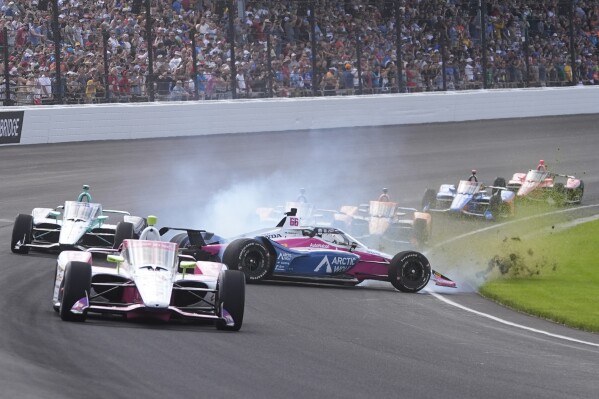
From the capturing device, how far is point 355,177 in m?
26.8

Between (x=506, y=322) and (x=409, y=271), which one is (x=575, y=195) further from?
(x=506, y=322)

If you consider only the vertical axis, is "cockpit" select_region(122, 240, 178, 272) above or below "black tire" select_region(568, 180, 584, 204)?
below

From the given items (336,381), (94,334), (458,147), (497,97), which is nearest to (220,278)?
(94,334)

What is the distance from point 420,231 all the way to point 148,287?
839 centimetres

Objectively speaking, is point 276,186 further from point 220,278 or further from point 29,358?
point 29,358

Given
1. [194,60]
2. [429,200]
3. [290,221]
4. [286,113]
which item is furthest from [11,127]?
[290,221]

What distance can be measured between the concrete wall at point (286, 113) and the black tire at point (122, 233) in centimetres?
1168

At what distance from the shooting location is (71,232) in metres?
16.5

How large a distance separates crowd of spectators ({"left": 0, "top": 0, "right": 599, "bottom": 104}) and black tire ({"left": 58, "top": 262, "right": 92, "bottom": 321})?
16515mm

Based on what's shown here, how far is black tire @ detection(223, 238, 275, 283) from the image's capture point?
49.6 feet

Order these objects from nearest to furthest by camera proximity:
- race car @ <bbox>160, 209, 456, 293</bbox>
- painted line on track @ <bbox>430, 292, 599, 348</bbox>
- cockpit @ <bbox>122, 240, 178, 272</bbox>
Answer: cockpit @ <bbox>122, 240, 178, 272</bbox> → painted line on track @ <bbox>430, 292, 599, 348</bbox> → race car @ <bbox>160, 209, 456, 293</bbox>

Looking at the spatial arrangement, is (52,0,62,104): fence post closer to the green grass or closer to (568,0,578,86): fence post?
the green grass

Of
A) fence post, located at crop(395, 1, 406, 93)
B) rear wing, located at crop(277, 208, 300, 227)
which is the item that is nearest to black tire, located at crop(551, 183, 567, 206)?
fence post, located at crop(395, 1, 406, 93)

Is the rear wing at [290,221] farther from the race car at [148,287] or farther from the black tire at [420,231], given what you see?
the black tire at [420,231]
